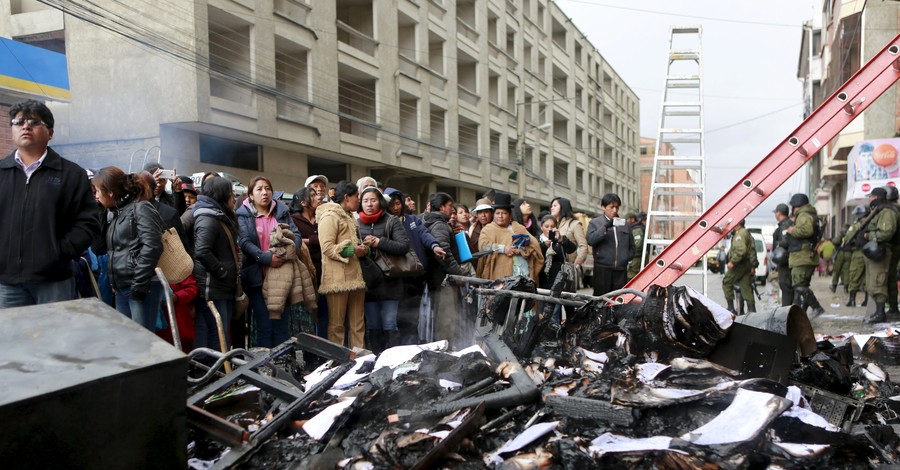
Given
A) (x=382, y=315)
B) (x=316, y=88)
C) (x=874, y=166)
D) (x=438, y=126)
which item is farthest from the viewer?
(x=438, y=126)

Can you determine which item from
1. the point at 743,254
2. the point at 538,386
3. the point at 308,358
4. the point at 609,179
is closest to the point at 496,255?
the point at 308,358

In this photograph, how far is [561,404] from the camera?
2.68m

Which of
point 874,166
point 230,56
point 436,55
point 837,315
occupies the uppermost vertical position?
point 436,55

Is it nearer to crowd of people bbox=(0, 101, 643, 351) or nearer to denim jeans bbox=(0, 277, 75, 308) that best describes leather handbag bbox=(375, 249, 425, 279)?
crowd of people bbox=(0, 101, 643, 351)

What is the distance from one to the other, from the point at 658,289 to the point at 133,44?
13.6 metres

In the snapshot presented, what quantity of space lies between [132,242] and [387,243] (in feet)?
7.04

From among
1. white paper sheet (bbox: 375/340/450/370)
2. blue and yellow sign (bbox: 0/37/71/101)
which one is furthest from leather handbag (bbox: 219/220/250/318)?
blue and yellow sign (bbox: 0/37/71/101)

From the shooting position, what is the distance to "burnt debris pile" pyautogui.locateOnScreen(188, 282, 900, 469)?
2361 mm

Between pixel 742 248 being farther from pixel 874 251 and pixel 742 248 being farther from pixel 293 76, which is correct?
pixel 293 76

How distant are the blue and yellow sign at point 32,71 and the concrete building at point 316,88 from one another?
3438 millimetres

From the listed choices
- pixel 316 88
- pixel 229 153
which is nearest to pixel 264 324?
pixel 229 153

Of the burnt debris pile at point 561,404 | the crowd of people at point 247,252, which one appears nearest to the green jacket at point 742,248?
the crowd of people at point 247,252

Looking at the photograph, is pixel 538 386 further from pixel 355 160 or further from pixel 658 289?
→ pixel 355 160

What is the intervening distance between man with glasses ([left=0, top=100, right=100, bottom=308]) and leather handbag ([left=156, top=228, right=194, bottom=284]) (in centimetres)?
67
